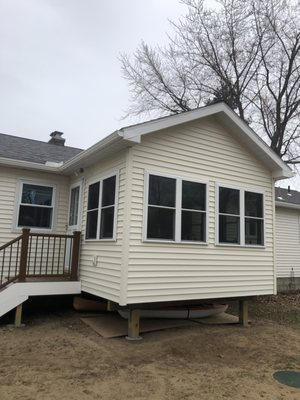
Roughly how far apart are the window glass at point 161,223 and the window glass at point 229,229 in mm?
1373

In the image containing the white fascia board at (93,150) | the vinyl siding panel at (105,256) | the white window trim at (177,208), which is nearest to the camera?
the white fascia board at (93,150)

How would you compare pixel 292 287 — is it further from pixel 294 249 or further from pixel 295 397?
pixel 295 397

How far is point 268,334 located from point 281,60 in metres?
12.0

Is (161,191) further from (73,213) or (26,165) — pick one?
(26,165)

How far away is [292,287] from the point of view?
1438cm

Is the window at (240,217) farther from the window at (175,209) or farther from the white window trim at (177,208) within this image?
the window at (175,209)

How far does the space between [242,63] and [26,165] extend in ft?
36.8

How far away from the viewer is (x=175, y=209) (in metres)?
7.10

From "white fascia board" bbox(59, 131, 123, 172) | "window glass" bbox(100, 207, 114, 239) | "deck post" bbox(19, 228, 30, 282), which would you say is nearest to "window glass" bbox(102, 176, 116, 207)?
"window glass" bbox(100, 207, 114, 239)

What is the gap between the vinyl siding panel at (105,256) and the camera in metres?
6.57

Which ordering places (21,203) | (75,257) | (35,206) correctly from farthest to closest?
1. (35,206)
2. (21,203)
3. (75,257)

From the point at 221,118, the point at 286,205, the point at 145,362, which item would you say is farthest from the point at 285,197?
the point at 145,362

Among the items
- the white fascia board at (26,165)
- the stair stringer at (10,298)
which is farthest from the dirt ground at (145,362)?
the white fascia board at (26,165)

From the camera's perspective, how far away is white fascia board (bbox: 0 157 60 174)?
8406mm
